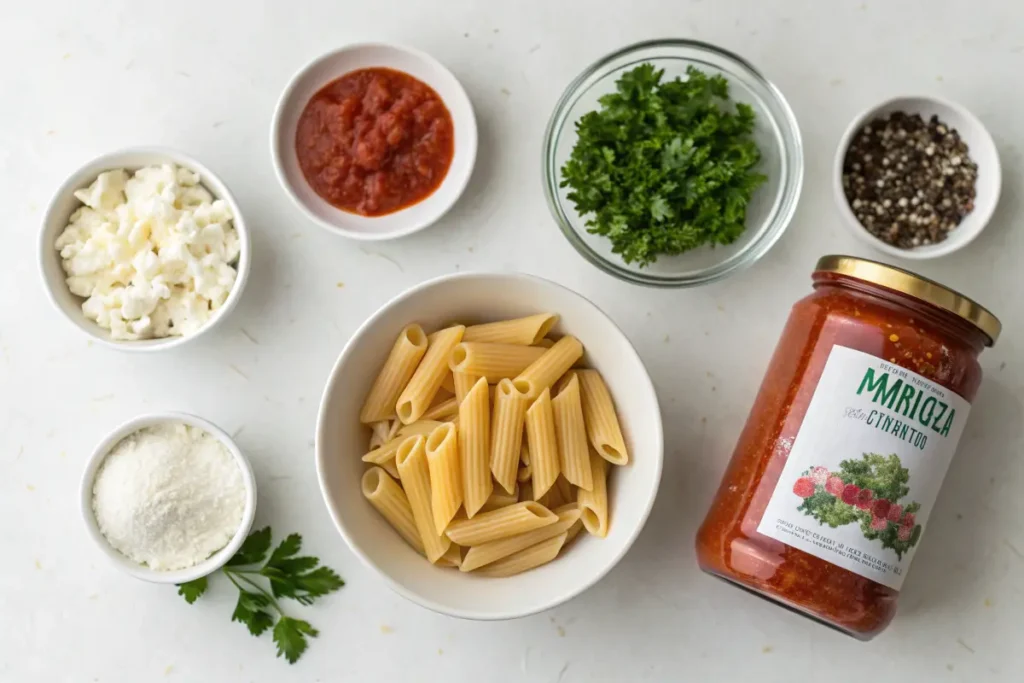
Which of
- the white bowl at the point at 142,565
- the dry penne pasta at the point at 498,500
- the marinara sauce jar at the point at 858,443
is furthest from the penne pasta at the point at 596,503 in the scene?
the white bowl at the point at 142,565

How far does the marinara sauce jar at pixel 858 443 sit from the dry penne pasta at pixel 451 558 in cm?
52

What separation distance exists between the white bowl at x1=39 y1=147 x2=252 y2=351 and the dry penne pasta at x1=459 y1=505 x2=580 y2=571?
743mm

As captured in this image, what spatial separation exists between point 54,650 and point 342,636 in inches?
26.2

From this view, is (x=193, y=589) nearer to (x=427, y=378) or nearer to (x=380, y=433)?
(x=380, y=433)

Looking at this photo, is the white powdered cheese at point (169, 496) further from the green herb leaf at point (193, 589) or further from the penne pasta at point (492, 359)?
the penne pasta at point (492, 359)

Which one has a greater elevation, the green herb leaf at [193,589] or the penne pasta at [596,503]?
the penne pasta at [596,503]

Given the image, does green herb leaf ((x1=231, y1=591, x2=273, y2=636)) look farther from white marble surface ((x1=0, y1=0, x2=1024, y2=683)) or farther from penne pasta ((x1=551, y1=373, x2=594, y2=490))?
penne pasta ((x1=551, y1=373, x2=594, y2=490))

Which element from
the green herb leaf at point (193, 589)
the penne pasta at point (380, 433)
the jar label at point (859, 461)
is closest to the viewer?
the jar label at point (859, 461)

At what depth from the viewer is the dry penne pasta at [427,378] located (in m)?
1.70

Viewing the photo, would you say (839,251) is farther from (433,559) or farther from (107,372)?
(107,372)

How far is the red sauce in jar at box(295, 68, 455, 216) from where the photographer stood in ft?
6.28

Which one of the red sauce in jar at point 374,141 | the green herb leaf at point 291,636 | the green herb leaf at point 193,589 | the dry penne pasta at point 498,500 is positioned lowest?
the green herb leaf at point 291,636

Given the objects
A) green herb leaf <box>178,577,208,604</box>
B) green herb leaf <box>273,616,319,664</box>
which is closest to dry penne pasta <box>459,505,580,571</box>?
green herb leaf <box>273,616,319,664</box>

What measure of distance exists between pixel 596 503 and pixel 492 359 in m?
0.34
